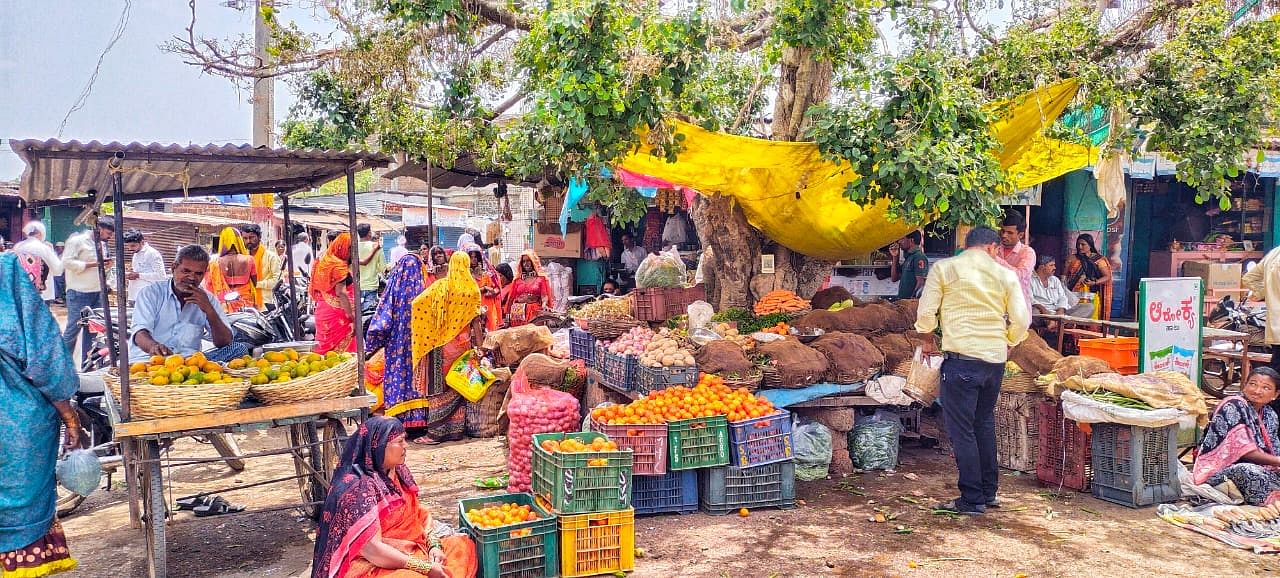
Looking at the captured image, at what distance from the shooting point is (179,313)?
229 inches

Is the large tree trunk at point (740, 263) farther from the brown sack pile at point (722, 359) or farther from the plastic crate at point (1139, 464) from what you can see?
the plastic crate at point (1139, 464)

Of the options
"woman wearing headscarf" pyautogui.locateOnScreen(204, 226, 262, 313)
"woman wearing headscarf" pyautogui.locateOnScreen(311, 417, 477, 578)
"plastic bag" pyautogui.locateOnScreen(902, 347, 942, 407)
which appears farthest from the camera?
"woman wearing headscarf" pyautogui.locateOnScreen(204, 226, 262, 313)

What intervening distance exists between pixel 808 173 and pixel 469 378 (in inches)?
144

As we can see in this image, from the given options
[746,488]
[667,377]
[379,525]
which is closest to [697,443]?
[746,488]

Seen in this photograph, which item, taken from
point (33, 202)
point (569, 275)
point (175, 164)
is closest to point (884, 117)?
point (175, 164)

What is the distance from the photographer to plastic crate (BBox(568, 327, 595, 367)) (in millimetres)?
8117

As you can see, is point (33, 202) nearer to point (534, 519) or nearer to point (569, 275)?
point (534, 519)

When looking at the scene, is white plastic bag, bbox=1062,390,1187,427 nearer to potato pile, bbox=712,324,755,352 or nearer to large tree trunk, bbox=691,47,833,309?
potato pile, bbox=712,324,755,352

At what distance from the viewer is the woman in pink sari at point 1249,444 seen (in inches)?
229

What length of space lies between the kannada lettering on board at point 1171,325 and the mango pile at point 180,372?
22.6ft

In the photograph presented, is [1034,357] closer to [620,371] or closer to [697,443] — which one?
[697,443]

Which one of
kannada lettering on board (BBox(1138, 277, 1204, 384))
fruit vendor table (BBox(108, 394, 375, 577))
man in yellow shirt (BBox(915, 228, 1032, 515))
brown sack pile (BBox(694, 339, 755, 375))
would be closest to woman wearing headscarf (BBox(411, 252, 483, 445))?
brown sack pile (BBox(694, 339, 755, 375))

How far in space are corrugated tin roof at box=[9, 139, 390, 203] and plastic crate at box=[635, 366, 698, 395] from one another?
260 cm

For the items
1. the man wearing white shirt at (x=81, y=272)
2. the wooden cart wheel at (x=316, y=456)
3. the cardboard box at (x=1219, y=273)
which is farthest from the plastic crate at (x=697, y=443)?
the cardboard box at (x=1219, y=273)
